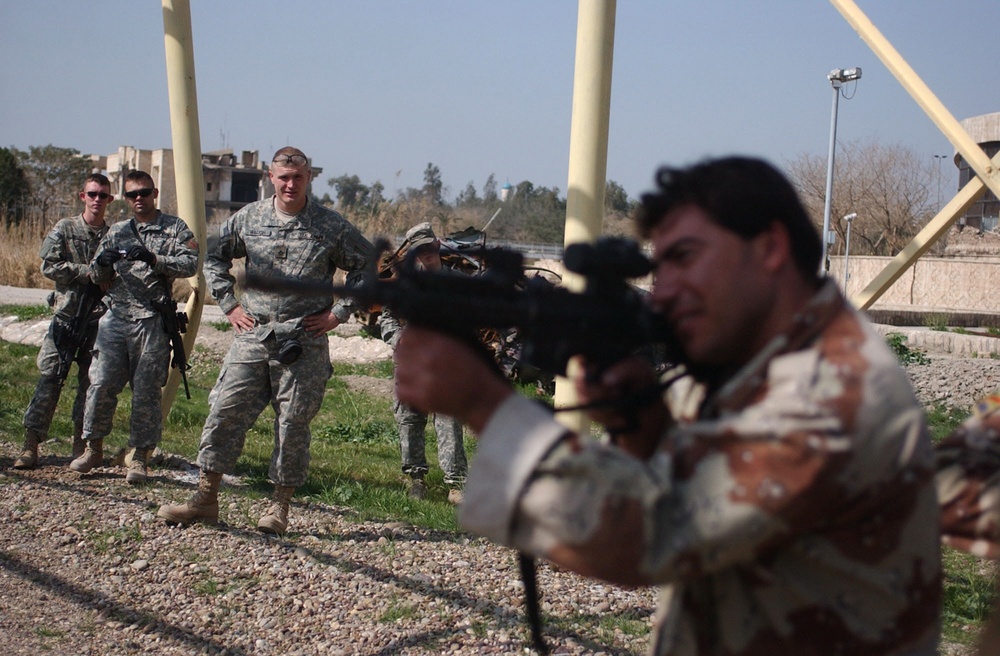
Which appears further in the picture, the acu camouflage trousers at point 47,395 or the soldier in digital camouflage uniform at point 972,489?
the acu camouflage trousers at point 47,395

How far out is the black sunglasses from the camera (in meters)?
7.67

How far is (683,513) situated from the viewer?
146 centimetres

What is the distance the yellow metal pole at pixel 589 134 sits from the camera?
4734 mm

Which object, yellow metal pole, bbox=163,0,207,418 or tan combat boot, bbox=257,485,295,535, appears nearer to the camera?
tan combat boot, bbox=257,485,295,535

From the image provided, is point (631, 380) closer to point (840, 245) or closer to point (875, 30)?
point (875, 30)

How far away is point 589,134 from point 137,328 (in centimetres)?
434

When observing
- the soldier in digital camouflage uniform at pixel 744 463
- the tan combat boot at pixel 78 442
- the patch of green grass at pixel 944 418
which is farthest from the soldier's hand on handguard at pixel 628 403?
the patch of green grass at pixel 944 418

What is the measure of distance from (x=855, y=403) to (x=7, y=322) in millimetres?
16303

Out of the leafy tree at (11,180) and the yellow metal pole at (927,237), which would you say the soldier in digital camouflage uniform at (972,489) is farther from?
the leafy tree at (11,180)

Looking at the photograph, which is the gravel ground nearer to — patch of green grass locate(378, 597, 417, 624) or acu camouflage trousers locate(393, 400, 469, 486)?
patch of green grass locate(378, 597, 417, 624)

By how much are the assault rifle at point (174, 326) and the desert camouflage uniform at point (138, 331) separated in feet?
0.17

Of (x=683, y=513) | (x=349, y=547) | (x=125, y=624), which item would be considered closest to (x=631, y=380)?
(x=683, y=513)

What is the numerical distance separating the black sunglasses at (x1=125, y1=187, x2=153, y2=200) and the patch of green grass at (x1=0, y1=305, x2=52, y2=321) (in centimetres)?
908

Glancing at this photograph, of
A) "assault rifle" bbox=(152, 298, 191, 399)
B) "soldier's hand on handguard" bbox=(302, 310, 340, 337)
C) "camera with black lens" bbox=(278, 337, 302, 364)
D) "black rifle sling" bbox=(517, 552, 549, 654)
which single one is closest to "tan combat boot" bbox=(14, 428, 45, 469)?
"assault rifle" bbox=(152, 298, 191, 399)
